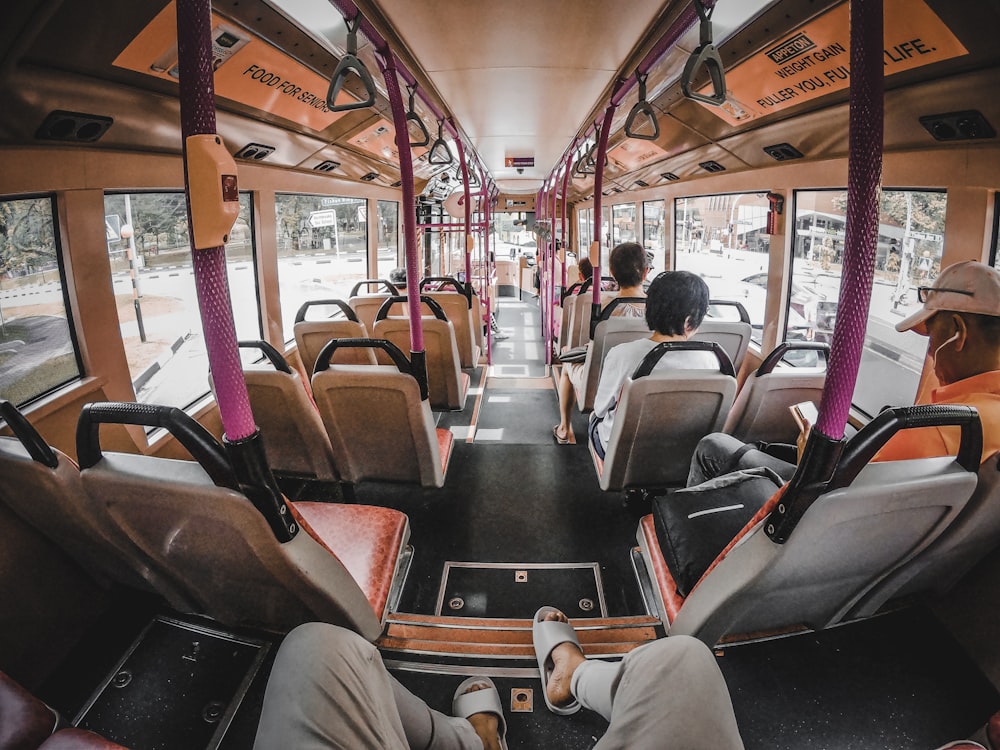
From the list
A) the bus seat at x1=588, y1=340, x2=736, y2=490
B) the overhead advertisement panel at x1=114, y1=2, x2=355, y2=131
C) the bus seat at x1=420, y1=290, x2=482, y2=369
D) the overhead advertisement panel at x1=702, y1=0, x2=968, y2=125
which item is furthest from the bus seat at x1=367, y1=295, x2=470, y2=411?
the overhead advertisement panel at x1=702, y1=0, x2=968, y2=125

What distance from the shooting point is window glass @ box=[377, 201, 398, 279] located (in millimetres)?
8430

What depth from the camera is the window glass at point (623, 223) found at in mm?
9718

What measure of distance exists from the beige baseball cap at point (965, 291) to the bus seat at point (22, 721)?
2.69m

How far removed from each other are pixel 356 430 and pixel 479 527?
987mm

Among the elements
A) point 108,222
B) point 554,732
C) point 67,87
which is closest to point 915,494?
point 554,732

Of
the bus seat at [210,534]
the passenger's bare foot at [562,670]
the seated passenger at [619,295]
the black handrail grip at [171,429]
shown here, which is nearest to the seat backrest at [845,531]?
the passenger's bare foot at [562,670]

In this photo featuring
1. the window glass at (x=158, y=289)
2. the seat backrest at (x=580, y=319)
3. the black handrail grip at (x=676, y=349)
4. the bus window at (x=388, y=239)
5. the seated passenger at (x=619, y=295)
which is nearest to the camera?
the black handrail grip at (x=676, y=349)

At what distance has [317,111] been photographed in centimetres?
390

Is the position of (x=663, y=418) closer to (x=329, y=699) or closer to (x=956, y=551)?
(x=956, y=551)

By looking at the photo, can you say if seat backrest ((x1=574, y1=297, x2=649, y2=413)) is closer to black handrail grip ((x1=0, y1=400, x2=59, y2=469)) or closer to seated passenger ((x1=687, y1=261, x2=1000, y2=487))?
seated passenger ((x1=687, y1=261, x2=1000, y2=487))

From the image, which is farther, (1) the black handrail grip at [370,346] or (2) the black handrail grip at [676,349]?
(1) the black handrail grip at [370,346]

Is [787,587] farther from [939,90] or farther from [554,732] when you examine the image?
[939,90]

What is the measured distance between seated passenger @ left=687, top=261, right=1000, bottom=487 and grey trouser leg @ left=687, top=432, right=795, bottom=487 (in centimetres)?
37

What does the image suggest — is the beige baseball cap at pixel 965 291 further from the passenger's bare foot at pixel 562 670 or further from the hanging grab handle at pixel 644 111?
the passenger's bare foot at pixel 562 670
